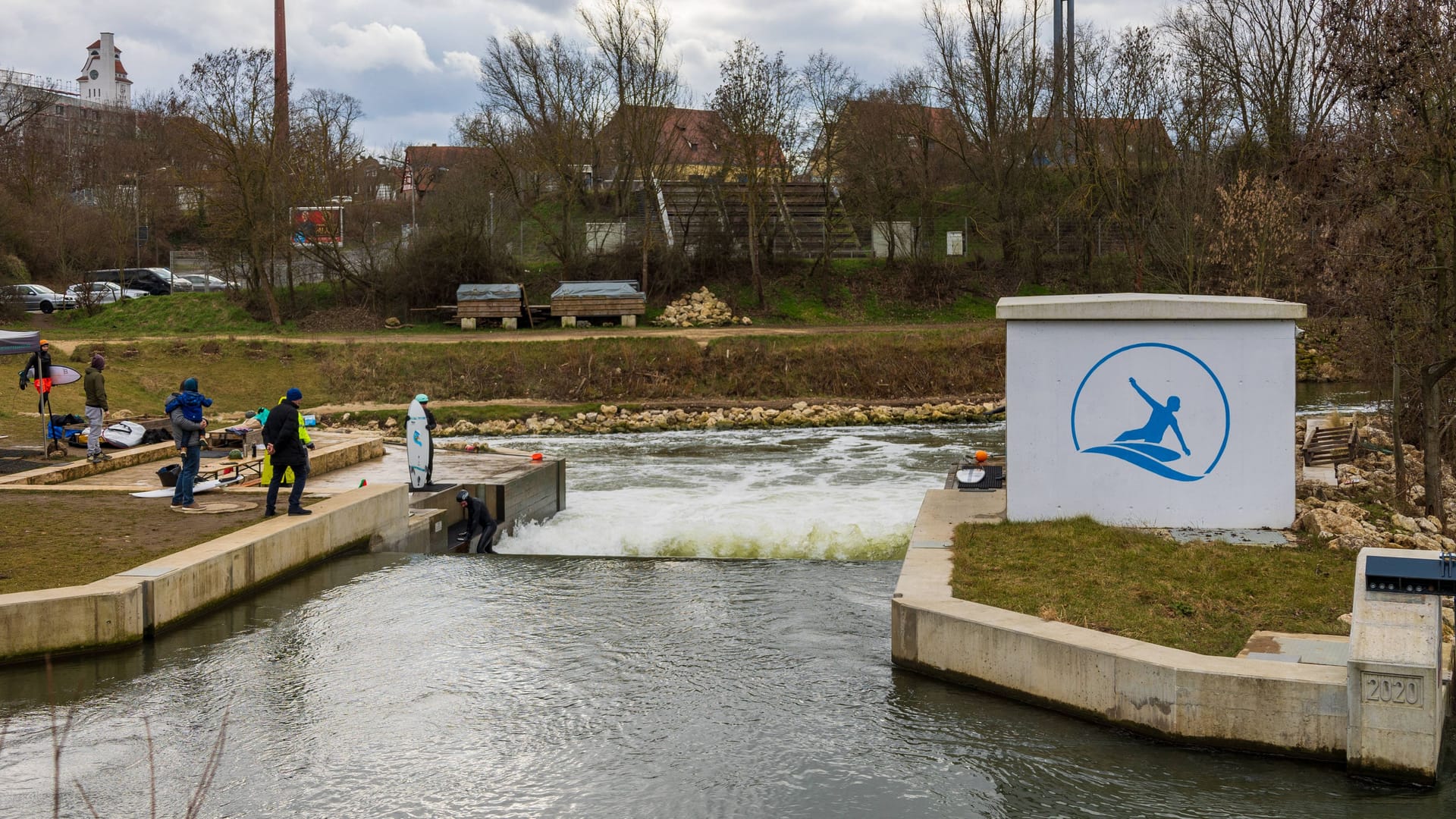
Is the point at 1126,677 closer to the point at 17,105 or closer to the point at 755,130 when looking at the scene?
the point at 755,130

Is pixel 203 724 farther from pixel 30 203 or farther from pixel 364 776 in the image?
pixel 30 203

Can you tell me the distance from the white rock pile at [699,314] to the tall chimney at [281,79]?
1613 cm

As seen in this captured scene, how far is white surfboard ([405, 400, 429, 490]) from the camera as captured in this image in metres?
17.9

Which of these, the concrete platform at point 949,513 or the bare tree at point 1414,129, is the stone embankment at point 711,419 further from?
the bare tree at point 1414,129

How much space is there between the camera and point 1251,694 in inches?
320

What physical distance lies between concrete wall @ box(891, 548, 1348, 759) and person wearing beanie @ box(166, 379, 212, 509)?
10.1 metres

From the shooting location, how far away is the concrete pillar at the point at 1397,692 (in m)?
7.58

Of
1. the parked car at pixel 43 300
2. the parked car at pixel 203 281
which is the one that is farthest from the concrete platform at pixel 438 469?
the parked car at pixel 203 281

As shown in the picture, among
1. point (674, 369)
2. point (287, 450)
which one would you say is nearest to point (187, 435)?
point (287, 450)

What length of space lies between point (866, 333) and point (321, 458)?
24.5m

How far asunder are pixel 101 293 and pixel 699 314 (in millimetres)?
25068

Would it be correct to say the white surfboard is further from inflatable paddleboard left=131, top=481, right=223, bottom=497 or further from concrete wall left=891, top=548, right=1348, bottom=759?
concrete wall left=891, top=548, right=1348, bottom=759

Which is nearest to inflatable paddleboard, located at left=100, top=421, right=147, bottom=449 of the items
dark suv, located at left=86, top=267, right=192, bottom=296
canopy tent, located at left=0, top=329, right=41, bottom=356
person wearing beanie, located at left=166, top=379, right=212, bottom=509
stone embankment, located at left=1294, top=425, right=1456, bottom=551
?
canopy tent, located at left=0, top=329, right=41, bottom=356

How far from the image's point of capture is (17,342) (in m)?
19.2
